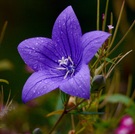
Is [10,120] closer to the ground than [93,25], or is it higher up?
higher up

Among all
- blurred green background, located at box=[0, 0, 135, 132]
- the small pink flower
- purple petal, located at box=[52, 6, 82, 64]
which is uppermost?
purple petal, located at box=[52, 6, 82, 64]

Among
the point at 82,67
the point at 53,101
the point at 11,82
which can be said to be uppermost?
the point at 82,67

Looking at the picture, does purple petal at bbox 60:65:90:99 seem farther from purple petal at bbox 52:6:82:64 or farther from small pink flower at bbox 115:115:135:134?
small pink flower at bbox 115:115:135:134

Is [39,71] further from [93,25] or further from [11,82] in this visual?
[93,25]

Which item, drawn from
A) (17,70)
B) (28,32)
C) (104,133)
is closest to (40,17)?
(28,32)


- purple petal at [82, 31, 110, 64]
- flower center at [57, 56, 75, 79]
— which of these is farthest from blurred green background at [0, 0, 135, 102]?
purple petal at [82, 31, 110, 64]

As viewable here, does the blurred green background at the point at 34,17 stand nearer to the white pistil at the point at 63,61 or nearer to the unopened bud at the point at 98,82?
the white pistil at the point at 63,61
